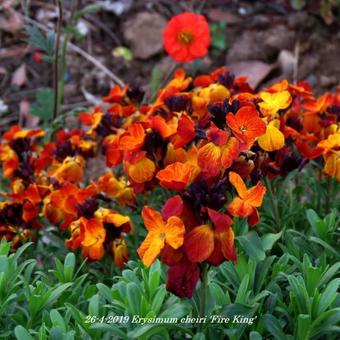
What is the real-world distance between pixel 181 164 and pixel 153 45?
2.94m

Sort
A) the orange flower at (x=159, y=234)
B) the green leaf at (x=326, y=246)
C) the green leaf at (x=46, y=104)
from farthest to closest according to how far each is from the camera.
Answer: the green leaf at (x=46, y=104) → the green leaf at (x=326, y=246) → the orange flower at (x=159, y=234)

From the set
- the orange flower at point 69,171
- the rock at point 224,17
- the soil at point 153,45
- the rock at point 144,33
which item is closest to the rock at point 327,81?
the soil at point 153,45

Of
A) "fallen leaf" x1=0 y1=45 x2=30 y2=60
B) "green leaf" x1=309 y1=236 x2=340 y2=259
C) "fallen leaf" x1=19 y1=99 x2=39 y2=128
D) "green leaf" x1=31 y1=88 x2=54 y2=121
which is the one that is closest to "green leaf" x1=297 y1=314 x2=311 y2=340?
"green leaf" x1=309 y1=236 x2=340 y2=259

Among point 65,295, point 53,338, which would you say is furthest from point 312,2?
point 53,338

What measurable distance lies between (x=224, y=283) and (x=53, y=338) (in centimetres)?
51

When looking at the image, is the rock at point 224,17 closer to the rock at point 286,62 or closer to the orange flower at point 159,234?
the rock at point 286,62

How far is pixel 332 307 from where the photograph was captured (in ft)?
5.62

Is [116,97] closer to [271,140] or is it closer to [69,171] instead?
[69,171]

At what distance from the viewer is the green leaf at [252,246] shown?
1705 mm

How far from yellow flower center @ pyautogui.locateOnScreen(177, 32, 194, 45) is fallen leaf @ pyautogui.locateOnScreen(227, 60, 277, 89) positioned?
107 centimetres

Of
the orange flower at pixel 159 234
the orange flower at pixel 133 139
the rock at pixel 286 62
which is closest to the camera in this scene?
the orange flower at pixel 159 234

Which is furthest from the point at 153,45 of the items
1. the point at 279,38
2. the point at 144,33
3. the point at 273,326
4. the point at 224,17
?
the point at 273,326

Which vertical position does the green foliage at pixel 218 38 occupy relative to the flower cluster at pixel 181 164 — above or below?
below

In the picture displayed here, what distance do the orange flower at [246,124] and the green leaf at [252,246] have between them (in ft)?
0.75
